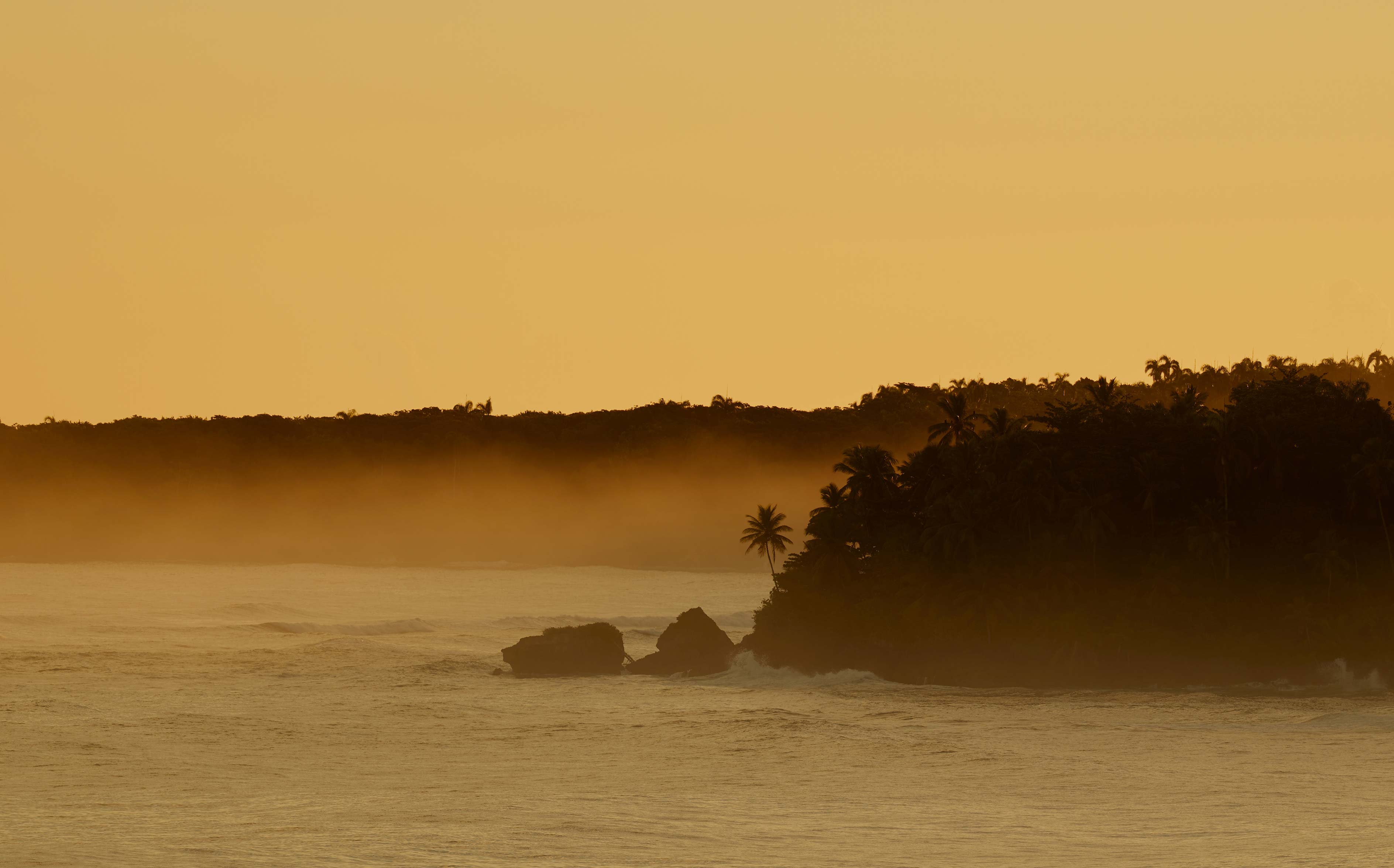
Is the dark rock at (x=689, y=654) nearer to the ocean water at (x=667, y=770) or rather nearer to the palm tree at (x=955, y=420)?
the ocean water at (x=667, y=770)

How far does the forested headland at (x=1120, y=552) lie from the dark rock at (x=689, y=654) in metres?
6.96

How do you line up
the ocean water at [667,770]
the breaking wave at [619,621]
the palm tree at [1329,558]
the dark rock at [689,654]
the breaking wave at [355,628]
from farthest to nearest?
the breaking wave at [619,621] < the breaking wave at [355,628] < the dark rock at [689,654] < the palm tree at [1329,558] < the ocean water at [667,770]

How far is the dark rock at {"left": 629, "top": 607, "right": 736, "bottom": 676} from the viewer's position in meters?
122

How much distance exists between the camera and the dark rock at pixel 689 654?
12206 cm

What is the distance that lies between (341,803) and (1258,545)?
64779 mm

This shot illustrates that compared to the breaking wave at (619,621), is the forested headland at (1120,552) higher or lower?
higher

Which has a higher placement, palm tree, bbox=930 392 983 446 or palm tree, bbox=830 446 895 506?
palm tree, bbox=930 392 983 446

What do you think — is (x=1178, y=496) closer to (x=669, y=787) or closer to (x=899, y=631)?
(x=899, y=631)

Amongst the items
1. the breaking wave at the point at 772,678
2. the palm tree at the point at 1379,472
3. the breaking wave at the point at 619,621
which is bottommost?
the breaking wave at the point at 772,678

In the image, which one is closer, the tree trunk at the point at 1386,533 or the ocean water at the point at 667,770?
the ocean water at the point at 667,770

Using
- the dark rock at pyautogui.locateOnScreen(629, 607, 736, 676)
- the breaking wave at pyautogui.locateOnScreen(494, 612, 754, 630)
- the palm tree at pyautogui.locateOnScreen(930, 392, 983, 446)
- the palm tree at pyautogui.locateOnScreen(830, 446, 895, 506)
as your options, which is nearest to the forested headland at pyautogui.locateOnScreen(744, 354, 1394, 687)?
the palm tree at pyautogui.locateOnScreen(830, 446, 895, 506)

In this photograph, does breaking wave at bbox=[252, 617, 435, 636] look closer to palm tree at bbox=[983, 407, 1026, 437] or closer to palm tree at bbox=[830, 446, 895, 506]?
palm tree at bbox=[830, 446, 895, 506]

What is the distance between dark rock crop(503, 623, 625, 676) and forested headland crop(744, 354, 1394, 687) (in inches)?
532

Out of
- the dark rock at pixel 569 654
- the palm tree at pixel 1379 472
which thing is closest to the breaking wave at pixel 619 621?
the dark rock at pixel 569 654
